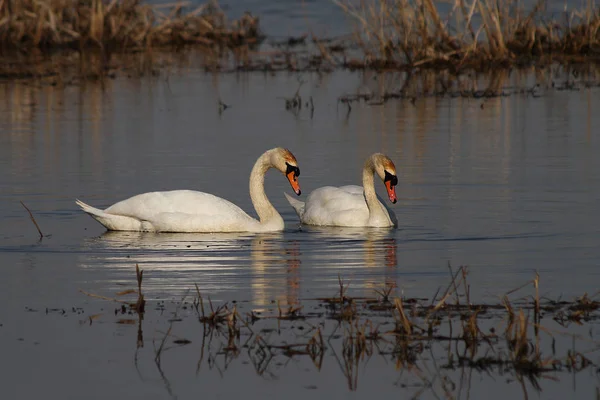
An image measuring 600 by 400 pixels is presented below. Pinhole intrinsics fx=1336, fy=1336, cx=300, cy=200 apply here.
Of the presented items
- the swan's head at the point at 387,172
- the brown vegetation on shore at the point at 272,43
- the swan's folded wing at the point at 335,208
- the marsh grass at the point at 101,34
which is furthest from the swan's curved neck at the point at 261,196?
the marsh grass at the point at 101,34

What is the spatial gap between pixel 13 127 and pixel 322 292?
10654mm

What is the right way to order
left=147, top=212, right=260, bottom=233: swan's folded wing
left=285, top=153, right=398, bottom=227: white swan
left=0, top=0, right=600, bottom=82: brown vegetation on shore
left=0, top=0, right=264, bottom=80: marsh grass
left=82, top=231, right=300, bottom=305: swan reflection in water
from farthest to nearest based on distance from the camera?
left=0, top=0, right=264, bottom=80: marsh grass < left=0, top=0, right=600, bottom=82: brown vegetation on shore < left=285, top=153, right=398, bottom=227: white swan < left=147, top=212, right=260, bottom=233: swan's folded wing < left=82, top=231, right=300, bottom=305: swan reflection in water

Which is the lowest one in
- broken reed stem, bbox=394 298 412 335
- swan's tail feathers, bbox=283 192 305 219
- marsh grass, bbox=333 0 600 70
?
broken reed stem, bbox=394 298 412 335

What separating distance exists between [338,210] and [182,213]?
149 cm

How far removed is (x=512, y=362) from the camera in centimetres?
643

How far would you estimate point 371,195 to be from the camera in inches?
477

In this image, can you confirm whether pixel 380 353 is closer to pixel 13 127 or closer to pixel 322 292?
pixel 322 292

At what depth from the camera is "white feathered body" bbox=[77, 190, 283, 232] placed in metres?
11.4

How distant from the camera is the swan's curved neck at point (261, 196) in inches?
461

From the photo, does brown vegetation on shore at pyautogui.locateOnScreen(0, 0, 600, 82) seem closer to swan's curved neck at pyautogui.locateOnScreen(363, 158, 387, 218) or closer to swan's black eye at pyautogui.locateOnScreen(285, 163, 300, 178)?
swan's curved neck at pyautogui.locateOnScreen(363, 158, 387, 218)

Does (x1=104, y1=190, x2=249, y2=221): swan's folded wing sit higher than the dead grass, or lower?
lower

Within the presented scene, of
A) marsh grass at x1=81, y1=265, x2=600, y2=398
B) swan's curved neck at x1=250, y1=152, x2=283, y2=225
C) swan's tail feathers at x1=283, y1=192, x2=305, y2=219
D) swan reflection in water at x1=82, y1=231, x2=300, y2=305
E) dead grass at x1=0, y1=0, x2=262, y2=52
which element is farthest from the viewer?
dead grass at x1=0, y1=0, x2=262, y2=52

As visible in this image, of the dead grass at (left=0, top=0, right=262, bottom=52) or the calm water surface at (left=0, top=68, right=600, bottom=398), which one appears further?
the dead grass at (left=0, top=0, right=262, bottom=52)

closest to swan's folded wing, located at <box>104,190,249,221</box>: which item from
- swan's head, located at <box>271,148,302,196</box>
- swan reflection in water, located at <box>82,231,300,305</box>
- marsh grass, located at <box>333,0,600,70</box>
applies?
swan reflection in water, located at <box>82,231,300,305</box>
